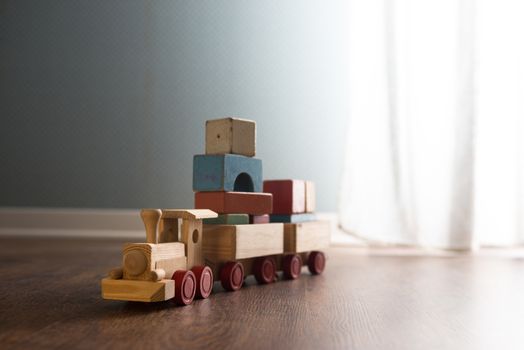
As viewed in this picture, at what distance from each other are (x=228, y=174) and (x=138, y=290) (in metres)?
0.34

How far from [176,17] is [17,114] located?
0.99 metres

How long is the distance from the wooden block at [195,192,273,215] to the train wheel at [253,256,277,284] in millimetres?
126

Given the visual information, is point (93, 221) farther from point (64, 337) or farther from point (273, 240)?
point (64, 337)

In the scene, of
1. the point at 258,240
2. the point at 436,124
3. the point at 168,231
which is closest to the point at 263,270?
the point at 258,240

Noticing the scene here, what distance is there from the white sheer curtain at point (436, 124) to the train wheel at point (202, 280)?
1.33 meters

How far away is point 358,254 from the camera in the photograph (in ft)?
7.41

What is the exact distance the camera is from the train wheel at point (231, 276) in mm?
1227

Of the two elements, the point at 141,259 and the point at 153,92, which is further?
the point at 153,92

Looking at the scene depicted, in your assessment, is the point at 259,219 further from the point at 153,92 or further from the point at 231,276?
the point at 153,92

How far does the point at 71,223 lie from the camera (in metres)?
2.89

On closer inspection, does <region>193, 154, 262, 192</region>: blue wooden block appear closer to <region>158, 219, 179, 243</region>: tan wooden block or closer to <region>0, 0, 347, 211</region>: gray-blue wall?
<region>158, 219, 179, 243</region>: tan wooden block

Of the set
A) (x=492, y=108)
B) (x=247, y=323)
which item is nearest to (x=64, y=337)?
(x=247, y=323)

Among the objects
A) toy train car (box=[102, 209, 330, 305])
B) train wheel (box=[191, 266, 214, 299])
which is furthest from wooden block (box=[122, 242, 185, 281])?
train wheel (box=[191, 266, 214, 299])

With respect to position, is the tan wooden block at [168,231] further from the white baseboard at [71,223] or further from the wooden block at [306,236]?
the white baseboard at [71,223]
